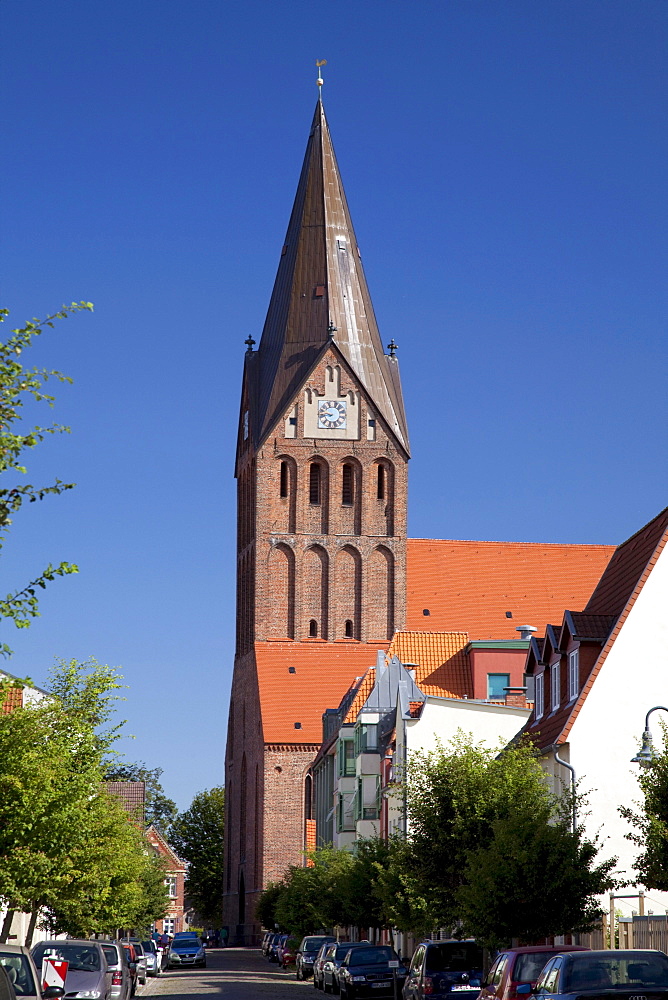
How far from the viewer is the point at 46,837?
2431 cm

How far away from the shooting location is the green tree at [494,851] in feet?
79.8

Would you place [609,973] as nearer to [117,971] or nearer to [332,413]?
[117,971]

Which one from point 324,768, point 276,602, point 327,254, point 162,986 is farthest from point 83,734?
point 327,254

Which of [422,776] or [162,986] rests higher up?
[422,776]

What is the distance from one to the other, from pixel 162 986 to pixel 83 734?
18880 millimetres

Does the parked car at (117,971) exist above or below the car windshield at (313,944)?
above

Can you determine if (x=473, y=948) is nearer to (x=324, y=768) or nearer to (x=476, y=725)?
(x=476, y=725)

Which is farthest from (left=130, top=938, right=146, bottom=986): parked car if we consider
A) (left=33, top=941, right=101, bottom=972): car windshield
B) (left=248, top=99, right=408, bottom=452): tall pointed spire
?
(left=248, top=99, right=408, bottom=452): tall pointed spire

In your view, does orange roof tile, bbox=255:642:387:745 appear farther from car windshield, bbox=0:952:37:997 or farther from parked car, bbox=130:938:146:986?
car windshield, bbox=0:952:37:997

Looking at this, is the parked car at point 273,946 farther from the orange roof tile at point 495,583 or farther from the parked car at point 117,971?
the parked car at point 117,971

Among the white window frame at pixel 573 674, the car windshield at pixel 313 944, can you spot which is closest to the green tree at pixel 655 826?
the white window frame at pixel 573 674

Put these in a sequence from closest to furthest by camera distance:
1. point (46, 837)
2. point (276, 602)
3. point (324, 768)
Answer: point (46, 837) → point (324, 768) → point (276, 602)

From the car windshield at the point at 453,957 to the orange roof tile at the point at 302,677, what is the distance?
173 feet

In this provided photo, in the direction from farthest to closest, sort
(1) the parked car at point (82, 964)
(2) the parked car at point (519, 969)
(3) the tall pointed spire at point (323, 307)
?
(3) the tall pointed spire at point (323, 307) < (1) the parked car at point (82, 964) < (2) the parked car at point (519, 969)
